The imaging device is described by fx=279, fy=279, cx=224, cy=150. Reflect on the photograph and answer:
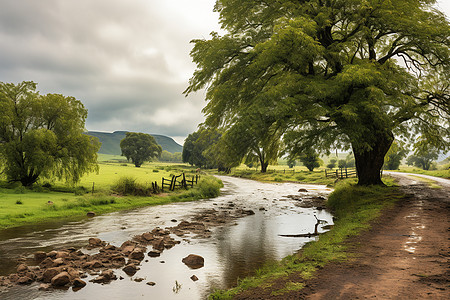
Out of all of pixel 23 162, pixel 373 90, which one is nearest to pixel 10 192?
pixel 23 162

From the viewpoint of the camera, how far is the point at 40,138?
27.2m

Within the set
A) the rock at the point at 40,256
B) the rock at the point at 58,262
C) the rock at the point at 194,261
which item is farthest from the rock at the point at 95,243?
the rock at the point at 194,261

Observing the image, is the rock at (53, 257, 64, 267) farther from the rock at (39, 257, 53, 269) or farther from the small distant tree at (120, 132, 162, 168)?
the small distant tree at (120, 132, 162, 168)

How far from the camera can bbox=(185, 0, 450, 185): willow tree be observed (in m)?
16.2

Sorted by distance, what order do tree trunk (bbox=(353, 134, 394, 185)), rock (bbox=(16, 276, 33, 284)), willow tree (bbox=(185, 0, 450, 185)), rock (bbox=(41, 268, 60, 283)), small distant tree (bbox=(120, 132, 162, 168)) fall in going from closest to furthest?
rock (bbox=(16, 276, 33, 284))
rock (bbox=(41, 268, 60, 283))
willow tree (bbox=(185, 0, 450, 185))
tree trunk (bbox=(353, 134, 394, 185))
small distant tree (bbox=(120, 132, 162, 168))

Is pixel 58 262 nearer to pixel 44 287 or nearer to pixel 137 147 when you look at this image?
pixel 44 287

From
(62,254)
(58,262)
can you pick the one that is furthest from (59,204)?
(58,262)

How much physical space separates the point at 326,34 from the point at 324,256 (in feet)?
57.7

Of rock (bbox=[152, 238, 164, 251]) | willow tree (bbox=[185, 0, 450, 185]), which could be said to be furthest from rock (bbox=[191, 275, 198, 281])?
willow tree (bbox=[185, 0, 450, 185])

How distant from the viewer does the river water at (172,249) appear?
741cm

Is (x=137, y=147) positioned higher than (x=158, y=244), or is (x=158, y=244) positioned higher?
(x=137, y=147)

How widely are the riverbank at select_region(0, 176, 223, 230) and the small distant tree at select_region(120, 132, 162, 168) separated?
7015cm

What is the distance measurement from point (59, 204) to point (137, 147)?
81.1 metres

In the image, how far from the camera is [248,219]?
18750 mm
